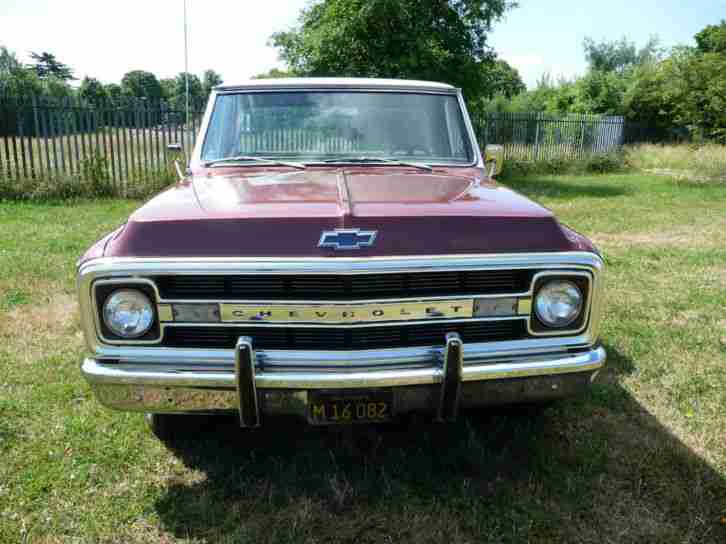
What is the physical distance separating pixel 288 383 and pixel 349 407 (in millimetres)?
274

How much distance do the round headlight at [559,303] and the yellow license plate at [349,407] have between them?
28.5 inches

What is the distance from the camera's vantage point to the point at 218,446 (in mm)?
2988

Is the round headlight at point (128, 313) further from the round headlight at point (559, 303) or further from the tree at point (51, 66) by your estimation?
the tree at point (51, 66)

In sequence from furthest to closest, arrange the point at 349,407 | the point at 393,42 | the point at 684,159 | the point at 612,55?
1. the point at 612,55
2. the point at 684,159
3. the point at 393,42
4. the point at 349,407

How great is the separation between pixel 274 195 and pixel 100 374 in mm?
983

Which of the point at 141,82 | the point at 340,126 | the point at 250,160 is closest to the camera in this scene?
the point at 250,160

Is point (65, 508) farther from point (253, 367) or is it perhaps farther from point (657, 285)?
point (657, 285)

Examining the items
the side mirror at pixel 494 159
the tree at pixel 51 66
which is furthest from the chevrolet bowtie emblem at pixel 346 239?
the tree at pixel 51 66

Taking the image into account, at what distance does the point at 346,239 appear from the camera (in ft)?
7.21

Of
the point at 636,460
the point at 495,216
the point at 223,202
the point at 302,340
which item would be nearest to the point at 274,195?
the point at 223,202

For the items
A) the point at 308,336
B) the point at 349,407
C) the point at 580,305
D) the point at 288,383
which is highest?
the point at 580,305

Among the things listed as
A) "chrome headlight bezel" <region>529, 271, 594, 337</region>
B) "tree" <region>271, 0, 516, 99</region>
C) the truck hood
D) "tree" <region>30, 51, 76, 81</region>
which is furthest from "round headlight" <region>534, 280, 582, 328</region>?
"tree" <region>30, 51, 76, 81</region>

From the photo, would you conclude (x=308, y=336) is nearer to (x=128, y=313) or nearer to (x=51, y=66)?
(x=128, y=313)

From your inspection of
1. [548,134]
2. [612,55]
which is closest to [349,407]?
[548,134]
